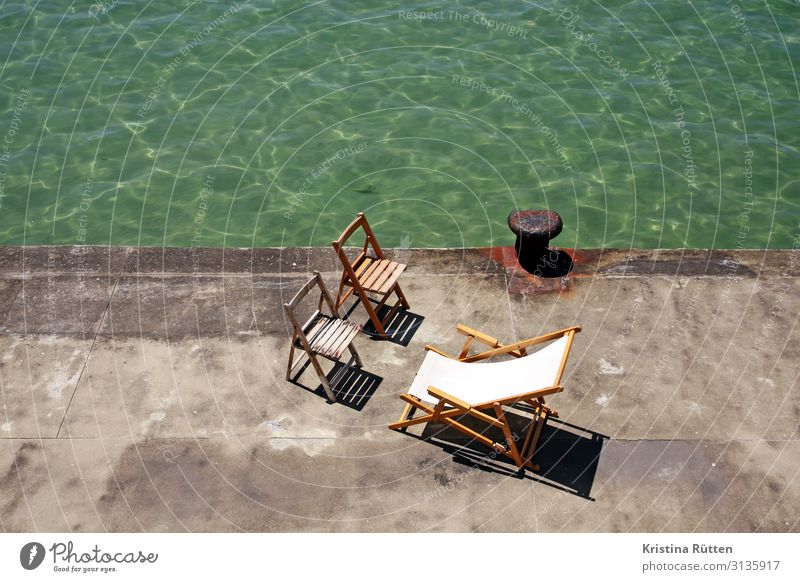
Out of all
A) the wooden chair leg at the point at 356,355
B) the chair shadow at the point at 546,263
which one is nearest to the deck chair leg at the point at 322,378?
the wooden chair leg at the point at 356,355

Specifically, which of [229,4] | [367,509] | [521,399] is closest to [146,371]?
[367,509]

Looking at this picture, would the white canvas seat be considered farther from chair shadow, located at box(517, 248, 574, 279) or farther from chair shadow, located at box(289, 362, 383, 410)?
chair shadow, located at box(517, 248, 574, 279)

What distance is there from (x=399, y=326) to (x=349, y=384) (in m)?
1.03

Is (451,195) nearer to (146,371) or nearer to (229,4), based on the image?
(146,371)

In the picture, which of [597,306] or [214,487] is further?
[597,306]

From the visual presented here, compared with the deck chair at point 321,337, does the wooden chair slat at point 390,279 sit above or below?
above

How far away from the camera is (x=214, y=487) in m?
7.77

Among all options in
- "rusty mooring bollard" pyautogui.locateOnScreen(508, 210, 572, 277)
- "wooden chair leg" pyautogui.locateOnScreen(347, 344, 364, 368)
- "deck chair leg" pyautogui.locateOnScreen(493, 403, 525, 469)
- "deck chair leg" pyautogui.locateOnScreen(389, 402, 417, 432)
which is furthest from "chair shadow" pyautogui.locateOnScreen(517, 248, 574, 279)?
"deck chair leg" pyautogui.locateOnScreen(493, 403, 525, 469)

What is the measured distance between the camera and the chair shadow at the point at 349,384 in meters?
8.66

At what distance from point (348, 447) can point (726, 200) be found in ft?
26.0

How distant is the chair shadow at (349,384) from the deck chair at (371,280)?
608 mm

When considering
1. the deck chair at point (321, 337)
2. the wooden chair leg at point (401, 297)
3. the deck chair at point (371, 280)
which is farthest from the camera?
the wooden chair leg at point (401, 297)

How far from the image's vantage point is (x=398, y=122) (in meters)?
14.3

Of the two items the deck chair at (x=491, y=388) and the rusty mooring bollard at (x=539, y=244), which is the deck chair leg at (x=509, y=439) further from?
the rusty mooring bollard at (x=539, y=244)
